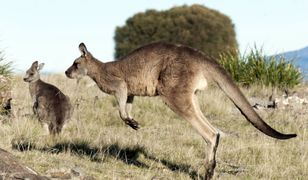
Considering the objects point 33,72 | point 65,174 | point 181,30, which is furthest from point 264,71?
point 181,30

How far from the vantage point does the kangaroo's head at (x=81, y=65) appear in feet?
27.0

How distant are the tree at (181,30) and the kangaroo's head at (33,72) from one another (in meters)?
20.4

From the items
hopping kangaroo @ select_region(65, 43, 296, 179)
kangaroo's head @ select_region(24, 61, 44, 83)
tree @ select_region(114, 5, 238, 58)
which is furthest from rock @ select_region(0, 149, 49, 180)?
tree @ select_region(114, 5, 238, 58)

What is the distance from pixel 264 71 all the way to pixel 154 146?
25.3ft

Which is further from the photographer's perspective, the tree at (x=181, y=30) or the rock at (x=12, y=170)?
the tree at (x=181, y=30)

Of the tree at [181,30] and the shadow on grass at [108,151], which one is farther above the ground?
the tree at [181,30]

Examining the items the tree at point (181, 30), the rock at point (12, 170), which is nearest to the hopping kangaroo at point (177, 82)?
the rock at point (12, 170)

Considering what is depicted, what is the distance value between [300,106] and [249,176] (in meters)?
5.90

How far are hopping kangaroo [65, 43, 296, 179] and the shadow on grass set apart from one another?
717 millimetres

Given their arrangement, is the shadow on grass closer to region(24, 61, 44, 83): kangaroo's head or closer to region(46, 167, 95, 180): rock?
region(46, 167, 95, 180): rock

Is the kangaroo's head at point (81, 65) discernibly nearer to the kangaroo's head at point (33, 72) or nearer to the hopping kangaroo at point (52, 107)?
the hopping kangaroo at point (52, 107)

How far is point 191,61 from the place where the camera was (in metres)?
7.13

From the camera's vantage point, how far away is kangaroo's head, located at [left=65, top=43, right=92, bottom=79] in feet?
27.0

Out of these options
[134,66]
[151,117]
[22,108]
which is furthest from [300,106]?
[134,66]
